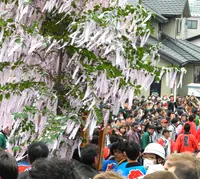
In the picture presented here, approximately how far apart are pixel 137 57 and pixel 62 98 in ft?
3.59

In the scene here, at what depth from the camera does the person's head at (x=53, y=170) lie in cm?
407

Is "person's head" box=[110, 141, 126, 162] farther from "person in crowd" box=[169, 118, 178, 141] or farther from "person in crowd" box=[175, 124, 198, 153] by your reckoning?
"person in crowd" box=[169, 118, 178, 141]

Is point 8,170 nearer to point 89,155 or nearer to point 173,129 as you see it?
point 89,155

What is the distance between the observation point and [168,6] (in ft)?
153

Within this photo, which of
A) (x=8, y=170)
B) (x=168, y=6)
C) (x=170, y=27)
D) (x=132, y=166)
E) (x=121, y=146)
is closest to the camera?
(x=8, y=170)

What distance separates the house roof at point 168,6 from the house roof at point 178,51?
1938 mm

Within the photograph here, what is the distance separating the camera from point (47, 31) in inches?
310

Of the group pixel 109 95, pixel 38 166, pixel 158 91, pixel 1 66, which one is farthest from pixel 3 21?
pixel 158 91

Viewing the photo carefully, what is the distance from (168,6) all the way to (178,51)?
3.53 metres

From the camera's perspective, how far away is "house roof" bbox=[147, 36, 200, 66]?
141 ft

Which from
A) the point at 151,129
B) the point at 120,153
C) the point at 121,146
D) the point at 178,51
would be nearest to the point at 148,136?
the point at 151,129

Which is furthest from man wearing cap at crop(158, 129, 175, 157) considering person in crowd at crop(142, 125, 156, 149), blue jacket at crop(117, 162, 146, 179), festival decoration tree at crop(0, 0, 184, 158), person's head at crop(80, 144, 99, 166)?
person's head at crop(80, 144, 99, 166)

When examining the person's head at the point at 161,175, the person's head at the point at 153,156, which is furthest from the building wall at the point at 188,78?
the person's head at the point at 161,175

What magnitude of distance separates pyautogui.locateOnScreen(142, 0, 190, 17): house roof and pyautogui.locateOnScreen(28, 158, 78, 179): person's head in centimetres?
4158
